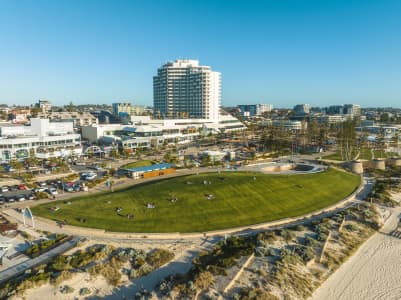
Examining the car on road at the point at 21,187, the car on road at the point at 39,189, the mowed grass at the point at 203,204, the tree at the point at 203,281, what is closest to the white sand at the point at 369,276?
the tree at the point at 203,281

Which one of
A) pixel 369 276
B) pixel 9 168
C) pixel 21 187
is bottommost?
pixel 369 276

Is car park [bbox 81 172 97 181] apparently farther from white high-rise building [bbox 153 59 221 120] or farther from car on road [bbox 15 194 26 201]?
white high-rise building [bbox 153 59 221 120]

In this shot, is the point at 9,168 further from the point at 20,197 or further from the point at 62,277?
the point at 62,277

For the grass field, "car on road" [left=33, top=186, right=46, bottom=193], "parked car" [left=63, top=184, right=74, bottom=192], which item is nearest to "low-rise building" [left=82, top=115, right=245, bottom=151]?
"parked car" [left=63, top=184, right=74, bottom=192]

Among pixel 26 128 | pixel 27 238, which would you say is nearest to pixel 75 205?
pixel 27 238

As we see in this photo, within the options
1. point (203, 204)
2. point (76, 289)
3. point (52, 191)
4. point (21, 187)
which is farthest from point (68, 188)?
point (76, 289)

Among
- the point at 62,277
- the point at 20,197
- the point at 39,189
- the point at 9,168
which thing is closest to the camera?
the point at 62,277
